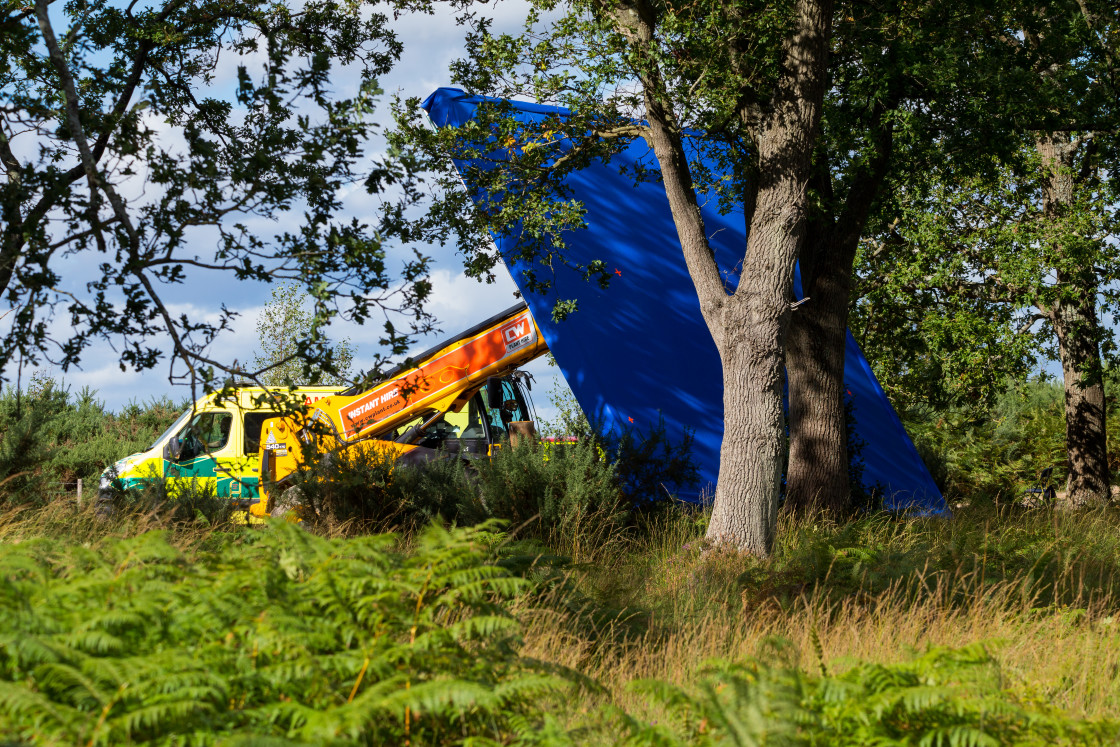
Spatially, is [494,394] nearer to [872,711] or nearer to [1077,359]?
[1077,359]

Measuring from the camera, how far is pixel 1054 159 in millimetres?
14734

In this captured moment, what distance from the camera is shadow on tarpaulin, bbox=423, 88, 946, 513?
13.2 meters

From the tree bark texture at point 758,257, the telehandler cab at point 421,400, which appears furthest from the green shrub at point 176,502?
the tree bark texture at point 758,257

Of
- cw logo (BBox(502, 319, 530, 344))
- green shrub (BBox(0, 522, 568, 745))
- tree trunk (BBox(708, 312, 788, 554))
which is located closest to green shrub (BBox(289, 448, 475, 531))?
cw logo (BBox(502, 319, 530, 344))

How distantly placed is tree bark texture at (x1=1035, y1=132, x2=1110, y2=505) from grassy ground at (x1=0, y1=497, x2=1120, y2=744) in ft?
14.2

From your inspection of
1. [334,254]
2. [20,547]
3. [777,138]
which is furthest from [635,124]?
[20,547]

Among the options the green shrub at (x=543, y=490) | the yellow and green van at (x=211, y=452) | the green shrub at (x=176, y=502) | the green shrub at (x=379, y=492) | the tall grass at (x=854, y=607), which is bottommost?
the tall grass at (x=854, y=607)

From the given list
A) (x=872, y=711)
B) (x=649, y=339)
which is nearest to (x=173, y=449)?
(x=649, y=339)

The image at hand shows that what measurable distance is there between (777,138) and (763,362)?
2505 mm

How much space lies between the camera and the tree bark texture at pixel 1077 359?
1426 cm

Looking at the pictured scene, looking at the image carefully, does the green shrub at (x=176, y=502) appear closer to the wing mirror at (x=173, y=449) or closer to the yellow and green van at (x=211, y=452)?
the yellow and green van at (x=211, y=452)

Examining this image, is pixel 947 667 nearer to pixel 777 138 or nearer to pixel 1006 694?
pixel 1006 694

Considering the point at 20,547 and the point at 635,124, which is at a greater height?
the point at 635,124

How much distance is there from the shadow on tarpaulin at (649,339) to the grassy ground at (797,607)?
2381mm
